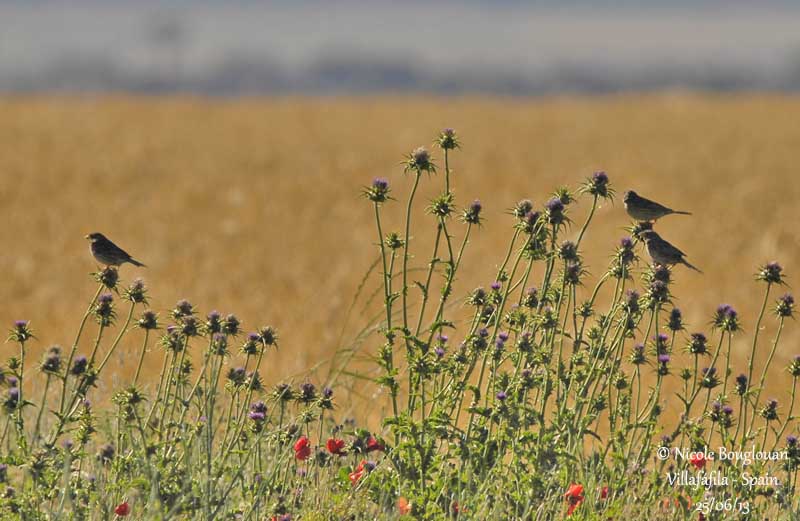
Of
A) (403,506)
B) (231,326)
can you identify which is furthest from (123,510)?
(403,506)

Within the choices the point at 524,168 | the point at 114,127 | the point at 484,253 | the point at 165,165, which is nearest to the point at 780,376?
the point at 484,253

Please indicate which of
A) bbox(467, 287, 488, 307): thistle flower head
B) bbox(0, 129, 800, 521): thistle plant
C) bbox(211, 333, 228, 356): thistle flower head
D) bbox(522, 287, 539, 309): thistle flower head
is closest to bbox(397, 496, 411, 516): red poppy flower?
bbox(0, 129, 800, 521): thistle plant

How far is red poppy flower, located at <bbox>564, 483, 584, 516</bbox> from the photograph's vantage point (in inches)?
163

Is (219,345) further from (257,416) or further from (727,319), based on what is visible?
(727,319)

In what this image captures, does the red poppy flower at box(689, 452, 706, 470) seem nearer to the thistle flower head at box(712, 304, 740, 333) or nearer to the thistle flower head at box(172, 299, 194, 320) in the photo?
the thistle flower head at box(712, 304, 740, 333)

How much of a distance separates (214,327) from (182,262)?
9689mm

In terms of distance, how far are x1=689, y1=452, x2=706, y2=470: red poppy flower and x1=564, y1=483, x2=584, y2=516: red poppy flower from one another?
598 millimetres

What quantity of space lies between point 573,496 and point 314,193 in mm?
16417

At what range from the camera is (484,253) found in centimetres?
1554

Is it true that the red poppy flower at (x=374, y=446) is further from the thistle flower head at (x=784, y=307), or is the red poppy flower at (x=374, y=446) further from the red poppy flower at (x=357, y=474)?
the thistle flower head at (x=784, y=307)

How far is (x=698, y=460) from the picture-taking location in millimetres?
4629

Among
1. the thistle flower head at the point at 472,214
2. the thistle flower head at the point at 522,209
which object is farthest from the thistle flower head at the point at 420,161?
the thistle flower head at the point at 522,209

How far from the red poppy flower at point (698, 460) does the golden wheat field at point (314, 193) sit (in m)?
0.95

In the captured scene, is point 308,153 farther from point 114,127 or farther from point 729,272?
point 729,272
